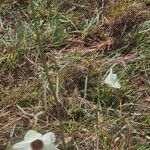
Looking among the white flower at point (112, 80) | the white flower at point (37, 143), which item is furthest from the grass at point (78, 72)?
the white flower at point (37, 143)

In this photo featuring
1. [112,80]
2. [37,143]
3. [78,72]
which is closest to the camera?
[37,143]

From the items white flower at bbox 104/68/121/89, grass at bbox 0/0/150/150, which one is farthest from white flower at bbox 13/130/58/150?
white flower at bbox 104/68/121/89

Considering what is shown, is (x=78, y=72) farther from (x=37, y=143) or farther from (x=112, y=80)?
(x=37, y=143)

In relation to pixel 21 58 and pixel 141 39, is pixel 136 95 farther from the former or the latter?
pixel 21 58

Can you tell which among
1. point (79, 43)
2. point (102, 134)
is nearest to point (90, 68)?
point (79, 43)

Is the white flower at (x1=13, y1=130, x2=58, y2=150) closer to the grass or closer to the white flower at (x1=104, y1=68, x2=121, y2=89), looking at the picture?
the grass

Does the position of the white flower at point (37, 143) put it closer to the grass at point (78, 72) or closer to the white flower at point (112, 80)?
the grass at point (78, 72)

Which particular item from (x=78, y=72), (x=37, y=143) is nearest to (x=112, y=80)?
(x=78, y=72)
